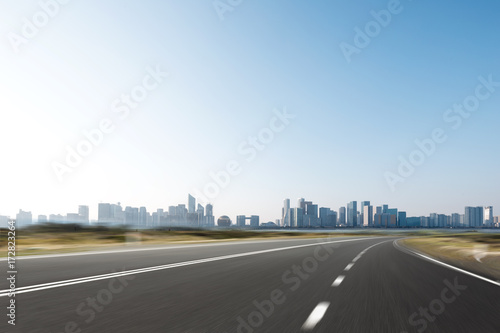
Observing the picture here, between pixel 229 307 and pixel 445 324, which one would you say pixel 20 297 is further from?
pixel 445 324

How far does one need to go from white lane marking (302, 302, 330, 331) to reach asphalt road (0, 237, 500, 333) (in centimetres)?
1

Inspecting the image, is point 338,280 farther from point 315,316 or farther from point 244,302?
→ point 315,316

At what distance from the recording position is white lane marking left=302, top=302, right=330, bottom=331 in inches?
225

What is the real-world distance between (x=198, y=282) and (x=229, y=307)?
3.17 m

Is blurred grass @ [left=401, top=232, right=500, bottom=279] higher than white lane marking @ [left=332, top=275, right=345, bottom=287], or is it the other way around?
white lane marking @ [left=332, top=275, right=345, bottom=287]

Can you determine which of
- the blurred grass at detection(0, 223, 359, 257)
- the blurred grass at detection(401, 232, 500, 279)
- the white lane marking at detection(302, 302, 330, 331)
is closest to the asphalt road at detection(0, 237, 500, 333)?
the white lane marking at detection(302, 302, 330, 331)

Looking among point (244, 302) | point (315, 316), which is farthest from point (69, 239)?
point (315, 316)

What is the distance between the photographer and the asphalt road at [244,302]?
5.73m

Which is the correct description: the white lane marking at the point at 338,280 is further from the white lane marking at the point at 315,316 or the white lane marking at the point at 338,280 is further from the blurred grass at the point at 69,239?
the blurred grass at the point at 69,239

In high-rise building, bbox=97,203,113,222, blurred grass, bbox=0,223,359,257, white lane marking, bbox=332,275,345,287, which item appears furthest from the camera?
high-rise building, bbox=97,203,113,222

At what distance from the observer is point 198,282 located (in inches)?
396

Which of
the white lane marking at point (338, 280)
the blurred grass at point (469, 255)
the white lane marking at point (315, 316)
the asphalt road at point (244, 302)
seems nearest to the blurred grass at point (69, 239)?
the asphalt road at point (244, 302)

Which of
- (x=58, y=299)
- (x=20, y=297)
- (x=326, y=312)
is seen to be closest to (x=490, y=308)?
(x=326, y=312)

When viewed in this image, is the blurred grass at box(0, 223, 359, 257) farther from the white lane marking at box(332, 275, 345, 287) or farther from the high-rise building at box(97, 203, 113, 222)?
the high-rise building at box(97, 203, 113, 222)
